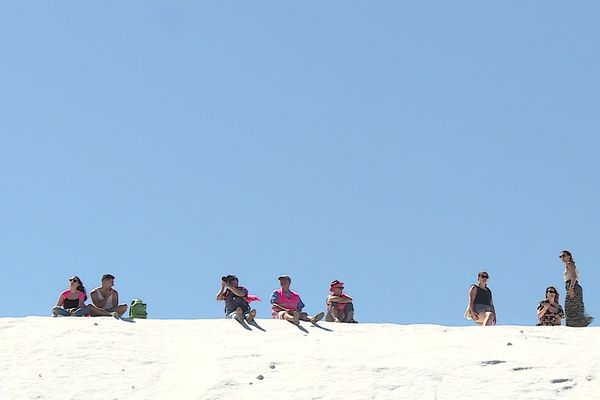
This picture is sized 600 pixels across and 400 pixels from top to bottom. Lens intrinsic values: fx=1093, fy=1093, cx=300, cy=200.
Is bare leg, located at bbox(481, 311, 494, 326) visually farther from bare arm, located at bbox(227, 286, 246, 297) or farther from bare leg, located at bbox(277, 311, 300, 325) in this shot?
bare arm, located at bbox(227, 286, 246, 297)

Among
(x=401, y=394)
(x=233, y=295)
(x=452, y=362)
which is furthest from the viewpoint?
(x=233, y=295)

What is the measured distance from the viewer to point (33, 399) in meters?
14.0

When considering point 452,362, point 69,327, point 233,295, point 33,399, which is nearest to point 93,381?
point 33,399

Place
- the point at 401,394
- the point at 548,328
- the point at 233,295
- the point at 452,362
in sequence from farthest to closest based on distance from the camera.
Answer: the point at 233,295, the point at 548,328, the point at 452,362, the point at 401,394

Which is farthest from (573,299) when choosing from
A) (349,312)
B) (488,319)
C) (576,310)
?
(349,312)

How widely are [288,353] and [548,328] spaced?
12.9 ft

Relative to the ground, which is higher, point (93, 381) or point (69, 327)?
point (69, 327)

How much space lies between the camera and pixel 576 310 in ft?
54.0

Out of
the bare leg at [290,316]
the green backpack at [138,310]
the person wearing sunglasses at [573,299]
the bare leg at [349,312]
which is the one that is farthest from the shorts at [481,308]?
the green backpack at [138,310]

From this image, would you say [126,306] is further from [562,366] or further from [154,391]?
[562,366]

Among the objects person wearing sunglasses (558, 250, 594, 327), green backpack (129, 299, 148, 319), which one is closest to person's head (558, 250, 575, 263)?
person wearing sunglasses (558, 250, 594, 327)

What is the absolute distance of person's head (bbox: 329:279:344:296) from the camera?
1741cm

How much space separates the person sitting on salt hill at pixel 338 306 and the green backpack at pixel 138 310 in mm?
2949

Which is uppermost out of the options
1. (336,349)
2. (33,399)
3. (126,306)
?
Answer: (126,306)
